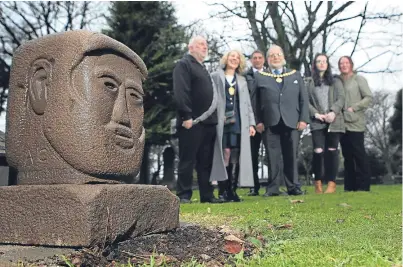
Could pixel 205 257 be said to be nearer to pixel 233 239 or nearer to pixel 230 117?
pixel 233 239

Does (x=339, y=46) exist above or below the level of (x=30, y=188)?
above

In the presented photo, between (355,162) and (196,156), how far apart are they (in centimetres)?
327

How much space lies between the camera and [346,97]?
29.7ft

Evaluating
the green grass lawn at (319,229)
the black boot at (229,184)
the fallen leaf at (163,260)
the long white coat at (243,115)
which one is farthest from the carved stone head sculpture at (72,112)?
the black boot at (229,184)

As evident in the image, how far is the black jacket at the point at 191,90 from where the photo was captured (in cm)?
685

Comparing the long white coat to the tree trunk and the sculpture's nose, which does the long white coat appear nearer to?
the sculpture's nose

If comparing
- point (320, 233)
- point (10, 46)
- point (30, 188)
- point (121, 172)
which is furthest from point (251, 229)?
point (10, 46)

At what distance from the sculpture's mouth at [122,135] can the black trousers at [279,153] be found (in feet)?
14.3

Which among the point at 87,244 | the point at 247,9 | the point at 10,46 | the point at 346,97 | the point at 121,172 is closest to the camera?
the point at 87,244

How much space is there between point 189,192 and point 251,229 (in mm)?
3120

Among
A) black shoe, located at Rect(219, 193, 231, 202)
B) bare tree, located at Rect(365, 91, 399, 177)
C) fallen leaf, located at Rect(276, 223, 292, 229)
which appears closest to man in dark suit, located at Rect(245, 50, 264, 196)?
black shoe, located at Rect(219, 193, 231, 202)

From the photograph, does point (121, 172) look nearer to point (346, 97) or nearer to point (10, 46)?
point (346, 97)

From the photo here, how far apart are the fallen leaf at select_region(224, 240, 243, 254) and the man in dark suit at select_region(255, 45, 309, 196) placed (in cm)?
440

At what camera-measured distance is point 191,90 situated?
7094mm
